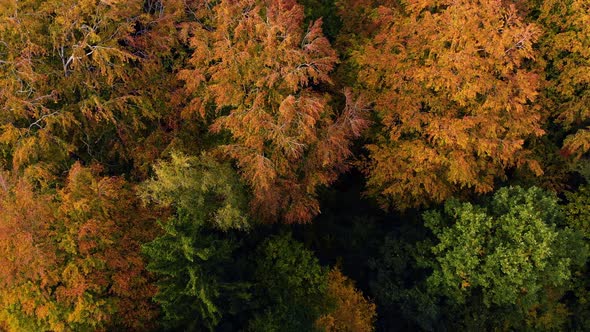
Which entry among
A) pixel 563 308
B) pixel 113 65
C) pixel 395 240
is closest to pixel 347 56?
pixel 395 240

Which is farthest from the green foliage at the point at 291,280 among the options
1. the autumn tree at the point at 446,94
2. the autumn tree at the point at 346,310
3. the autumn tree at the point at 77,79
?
the autumn tree at the point at 77,79

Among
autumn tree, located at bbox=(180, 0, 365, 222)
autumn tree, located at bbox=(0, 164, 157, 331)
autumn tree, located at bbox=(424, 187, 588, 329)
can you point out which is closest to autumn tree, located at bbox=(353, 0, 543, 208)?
autumn tree, located at bbox=(424, 187, 588, 329)

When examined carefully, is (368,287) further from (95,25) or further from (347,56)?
(95,25)

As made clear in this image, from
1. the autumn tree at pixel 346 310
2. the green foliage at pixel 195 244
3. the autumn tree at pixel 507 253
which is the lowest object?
the autumn tree at pixel 346 310

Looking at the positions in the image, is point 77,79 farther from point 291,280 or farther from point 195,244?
point 291,280

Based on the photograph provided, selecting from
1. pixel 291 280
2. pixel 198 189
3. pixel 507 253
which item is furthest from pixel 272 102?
pixel 507 253

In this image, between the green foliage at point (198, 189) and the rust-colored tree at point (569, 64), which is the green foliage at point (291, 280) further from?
the rust-colored tree at point (569, 64)
